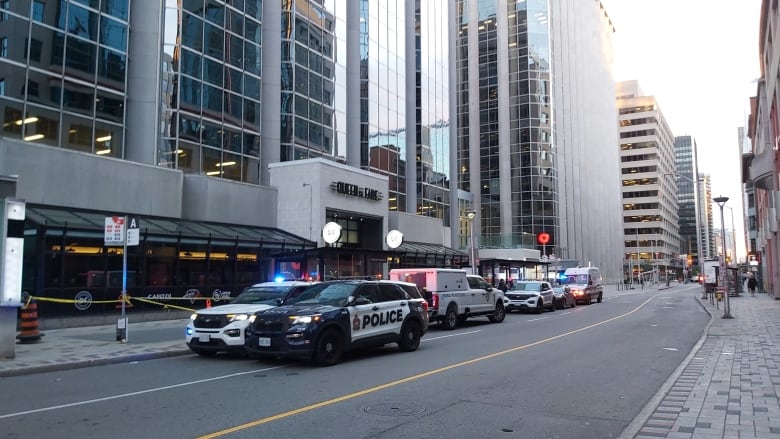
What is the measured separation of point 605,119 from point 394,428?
107935mm

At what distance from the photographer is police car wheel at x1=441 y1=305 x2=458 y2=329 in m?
20.1

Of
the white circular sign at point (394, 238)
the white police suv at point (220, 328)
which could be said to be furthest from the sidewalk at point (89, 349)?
the white circular sign at point (394, 238)

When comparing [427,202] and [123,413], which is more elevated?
[427,202]

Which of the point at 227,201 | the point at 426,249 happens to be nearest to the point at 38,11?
the point at 227,201

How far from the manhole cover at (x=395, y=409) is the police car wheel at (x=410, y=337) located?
5763 mm

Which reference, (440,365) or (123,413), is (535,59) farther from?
(123,413)

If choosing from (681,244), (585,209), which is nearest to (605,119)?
(585,209)

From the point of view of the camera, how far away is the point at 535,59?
78.7m

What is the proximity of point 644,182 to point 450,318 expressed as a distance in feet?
426

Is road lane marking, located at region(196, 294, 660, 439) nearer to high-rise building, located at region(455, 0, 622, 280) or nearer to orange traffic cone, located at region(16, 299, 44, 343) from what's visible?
orange traffic cone, located at region(16, 299, 44, 343)

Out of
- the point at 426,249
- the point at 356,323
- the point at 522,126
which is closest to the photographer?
the point at 356,323

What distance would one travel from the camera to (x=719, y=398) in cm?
805

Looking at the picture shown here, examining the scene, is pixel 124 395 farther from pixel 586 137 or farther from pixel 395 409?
pixel 586 137

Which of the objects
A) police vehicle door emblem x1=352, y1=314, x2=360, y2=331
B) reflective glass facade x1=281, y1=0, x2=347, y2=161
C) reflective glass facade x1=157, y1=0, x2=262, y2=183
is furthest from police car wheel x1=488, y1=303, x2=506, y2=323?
reflective glass facade x1=281, y1=0, x2=347, y2=161
